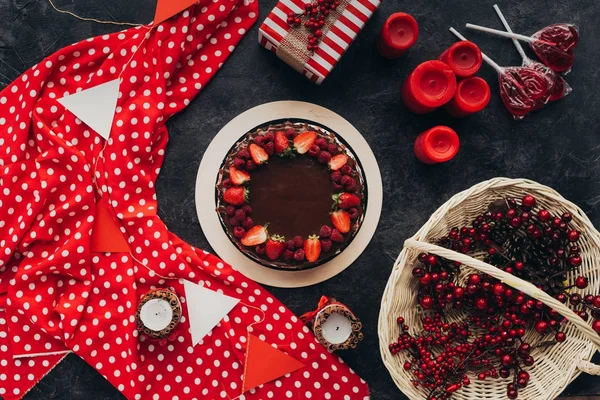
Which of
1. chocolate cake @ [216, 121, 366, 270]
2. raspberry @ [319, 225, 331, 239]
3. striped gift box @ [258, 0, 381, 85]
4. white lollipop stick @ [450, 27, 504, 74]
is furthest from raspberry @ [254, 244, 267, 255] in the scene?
white lollipop stick @ [450, 27, 504, 74]

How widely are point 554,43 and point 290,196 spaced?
1.27 m

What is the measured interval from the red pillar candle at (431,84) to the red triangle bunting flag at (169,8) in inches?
36.7

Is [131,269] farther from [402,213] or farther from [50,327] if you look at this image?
[402,213]

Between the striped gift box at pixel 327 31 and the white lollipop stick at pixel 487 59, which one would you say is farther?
the white lollipop stick at pixel 487 59

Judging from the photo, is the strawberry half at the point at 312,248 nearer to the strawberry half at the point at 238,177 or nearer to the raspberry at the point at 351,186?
the raspberry at the point at 351,186

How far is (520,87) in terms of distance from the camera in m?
2.22

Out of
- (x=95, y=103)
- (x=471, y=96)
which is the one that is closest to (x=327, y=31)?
(x=471, y=96)

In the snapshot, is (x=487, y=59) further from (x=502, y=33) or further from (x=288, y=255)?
(x=288, y=255)

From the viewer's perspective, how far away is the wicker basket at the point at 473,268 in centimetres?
186

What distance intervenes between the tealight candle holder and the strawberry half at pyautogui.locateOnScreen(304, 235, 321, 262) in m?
0.54

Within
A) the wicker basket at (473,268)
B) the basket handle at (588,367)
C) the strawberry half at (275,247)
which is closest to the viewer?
the basket handle at (588,367)

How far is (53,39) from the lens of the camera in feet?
7.45

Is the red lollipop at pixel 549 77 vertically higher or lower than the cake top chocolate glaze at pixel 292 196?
higher

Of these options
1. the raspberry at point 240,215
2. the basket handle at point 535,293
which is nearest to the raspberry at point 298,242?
the raspberry at point 240,215
